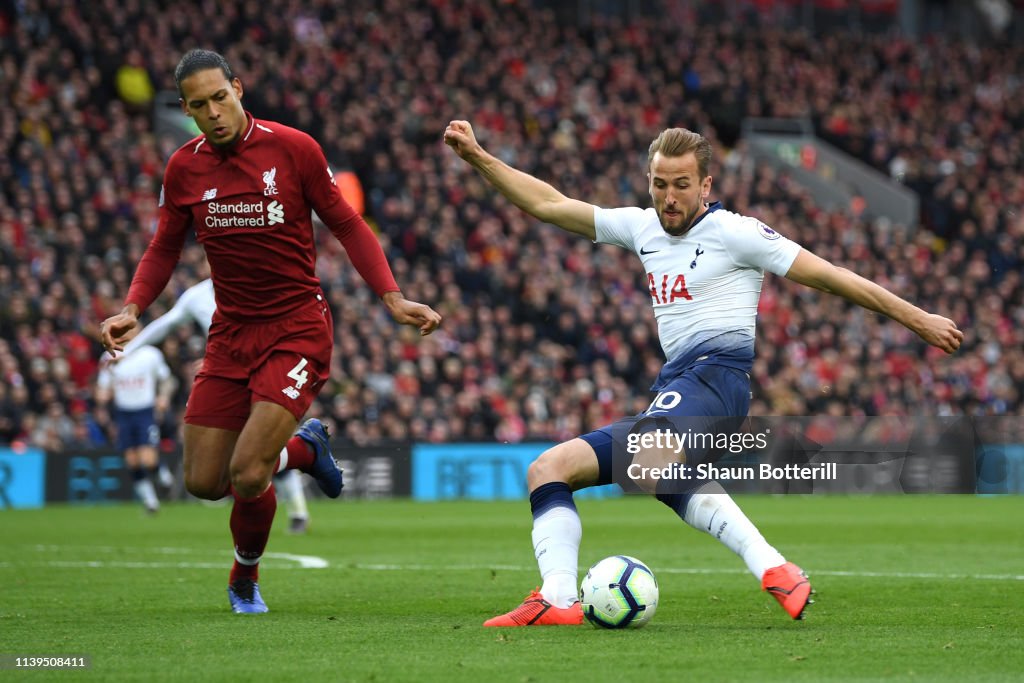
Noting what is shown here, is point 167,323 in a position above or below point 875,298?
below

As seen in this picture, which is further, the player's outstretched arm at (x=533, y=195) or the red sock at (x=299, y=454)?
the red sock at (x=299, y=454)

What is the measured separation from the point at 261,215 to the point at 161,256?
773 mm

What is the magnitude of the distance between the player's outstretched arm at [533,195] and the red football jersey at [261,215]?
26.8 inches

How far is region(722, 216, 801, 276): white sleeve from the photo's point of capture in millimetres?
7207

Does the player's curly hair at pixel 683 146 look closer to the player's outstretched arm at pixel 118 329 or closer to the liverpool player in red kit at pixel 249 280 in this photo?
the liverpool player in red kit at pixel 249 280

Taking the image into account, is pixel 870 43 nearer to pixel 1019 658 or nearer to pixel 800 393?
pixel 800 393

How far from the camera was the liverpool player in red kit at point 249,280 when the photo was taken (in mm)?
7707

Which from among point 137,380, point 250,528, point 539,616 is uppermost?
point 250,528

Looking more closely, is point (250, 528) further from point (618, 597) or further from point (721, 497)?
point (721, 497)

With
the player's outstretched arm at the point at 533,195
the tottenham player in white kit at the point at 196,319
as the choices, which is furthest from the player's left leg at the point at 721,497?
the tottenham player in white kit at the point at 196,319

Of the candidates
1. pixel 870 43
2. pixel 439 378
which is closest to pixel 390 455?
pixel 439 378

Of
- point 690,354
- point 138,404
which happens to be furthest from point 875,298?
point 138,404

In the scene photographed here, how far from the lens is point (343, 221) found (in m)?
7.97

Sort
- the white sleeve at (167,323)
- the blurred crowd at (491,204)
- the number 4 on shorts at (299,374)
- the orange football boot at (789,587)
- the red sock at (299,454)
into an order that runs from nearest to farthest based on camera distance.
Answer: the orange football boot at (789,587)
the number 4 on shorts at (299,374)
the red sock at (299,454)
the white sleeve at (167,323)
the blurred crowd at (491,204)
